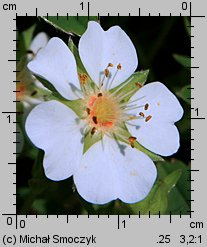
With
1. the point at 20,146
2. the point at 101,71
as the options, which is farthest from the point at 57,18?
the point at 20,146

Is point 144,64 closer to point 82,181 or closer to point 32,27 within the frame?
point 32,27

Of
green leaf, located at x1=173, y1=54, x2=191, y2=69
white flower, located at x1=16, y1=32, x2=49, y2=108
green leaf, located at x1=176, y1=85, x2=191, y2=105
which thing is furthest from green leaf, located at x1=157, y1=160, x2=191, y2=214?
white flower, located at x1=16, y1=32, x2=49, y2=108

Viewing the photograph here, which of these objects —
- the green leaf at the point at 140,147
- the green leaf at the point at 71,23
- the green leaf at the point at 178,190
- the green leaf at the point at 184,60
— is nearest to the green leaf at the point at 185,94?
the green leaf at the point at 184,60

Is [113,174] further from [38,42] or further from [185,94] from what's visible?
[38,42]

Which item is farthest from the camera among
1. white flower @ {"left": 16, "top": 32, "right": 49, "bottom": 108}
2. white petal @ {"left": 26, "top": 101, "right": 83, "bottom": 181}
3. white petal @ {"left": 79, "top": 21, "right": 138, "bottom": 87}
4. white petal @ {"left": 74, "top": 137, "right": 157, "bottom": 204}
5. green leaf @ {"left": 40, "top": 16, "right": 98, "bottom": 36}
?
white flower @ {"left": 16, "top": 32, "right": 49, "bottom": 108}

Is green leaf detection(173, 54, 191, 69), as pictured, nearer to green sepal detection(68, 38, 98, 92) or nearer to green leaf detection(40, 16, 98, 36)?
green leaf detection(40, 16, 98, 36)

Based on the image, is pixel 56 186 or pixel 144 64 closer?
pixel 56 186

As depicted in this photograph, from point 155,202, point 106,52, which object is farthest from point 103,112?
point 155,202
